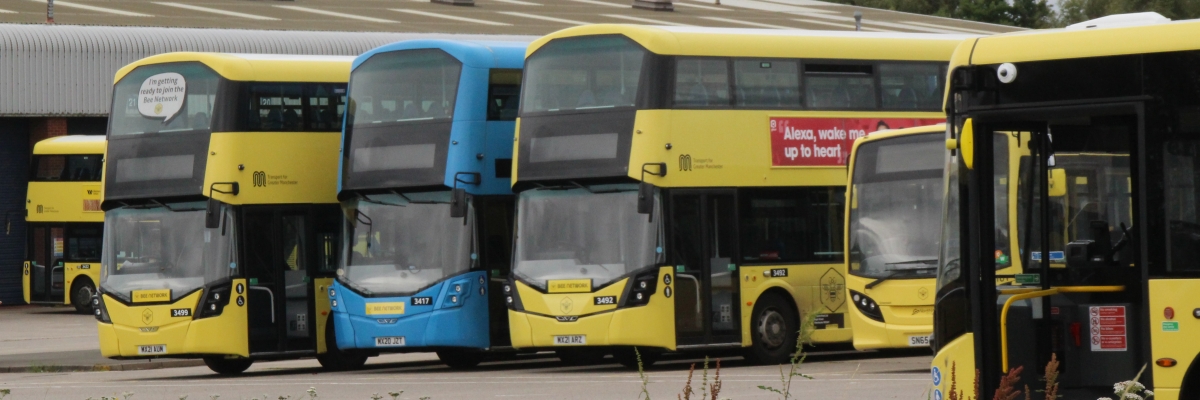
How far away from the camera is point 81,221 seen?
39.3 m

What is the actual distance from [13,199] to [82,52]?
4.62 m

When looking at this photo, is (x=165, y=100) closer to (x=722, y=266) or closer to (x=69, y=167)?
(x=722, y=266)


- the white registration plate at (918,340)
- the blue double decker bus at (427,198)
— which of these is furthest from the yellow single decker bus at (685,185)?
the white registration plate at (918,340)

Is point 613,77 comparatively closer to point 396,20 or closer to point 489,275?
point 489,275

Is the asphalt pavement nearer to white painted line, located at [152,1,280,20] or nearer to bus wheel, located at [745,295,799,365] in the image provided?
bus wheel, located at [745,295,799,365]

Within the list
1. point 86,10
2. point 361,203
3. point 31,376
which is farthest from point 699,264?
point 86,10

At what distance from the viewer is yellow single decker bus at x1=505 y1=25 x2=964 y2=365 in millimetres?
18484

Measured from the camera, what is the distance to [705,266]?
19.0 m

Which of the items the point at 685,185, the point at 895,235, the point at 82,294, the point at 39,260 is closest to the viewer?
the point at 895,235

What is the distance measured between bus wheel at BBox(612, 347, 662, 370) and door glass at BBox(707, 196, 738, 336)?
787mm

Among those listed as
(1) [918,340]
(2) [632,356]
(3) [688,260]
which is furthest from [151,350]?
(1) [918,340]

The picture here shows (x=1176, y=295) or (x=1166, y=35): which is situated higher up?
(x=1166, y=35)

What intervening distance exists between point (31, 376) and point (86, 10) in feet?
85.3

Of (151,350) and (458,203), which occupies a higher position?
(458,203)
